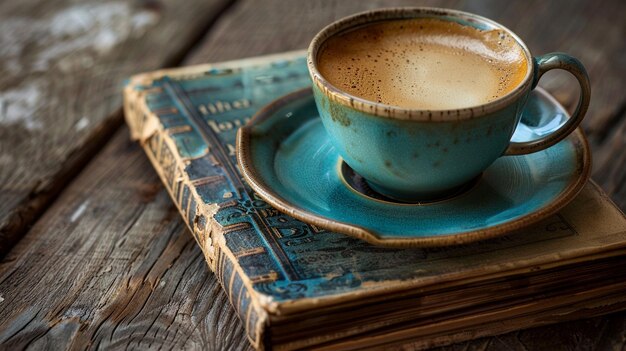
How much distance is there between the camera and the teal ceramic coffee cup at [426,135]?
66cm

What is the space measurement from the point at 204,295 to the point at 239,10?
2.48ft

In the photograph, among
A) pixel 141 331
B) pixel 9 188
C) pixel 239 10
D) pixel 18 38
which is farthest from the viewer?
pixel 239 10

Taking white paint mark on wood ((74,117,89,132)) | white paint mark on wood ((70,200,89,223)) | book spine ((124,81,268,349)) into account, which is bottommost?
white paint mark on wood ((70,200,89,223))

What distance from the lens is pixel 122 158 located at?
0.99 meters

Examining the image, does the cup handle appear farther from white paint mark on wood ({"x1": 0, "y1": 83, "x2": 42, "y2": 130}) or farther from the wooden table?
white paint mark on wood ({"x1": 0, "y1": 83, "x2": 42, "y2": 130})

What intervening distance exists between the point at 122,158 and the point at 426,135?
489mm

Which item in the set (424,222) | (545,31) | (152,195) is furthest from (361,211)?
(545,31)

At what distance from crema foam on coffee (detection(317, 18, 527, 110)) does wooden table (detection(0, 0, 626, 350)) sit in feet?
0.81

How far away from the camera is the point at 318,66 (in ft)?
2.47

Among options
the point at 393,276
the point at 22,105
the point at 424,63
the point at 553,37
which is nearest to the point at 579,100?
the point at 424,63

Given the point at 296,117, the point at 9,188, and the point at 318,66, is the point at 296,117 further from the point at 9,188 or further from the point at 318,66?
the point at 9,188

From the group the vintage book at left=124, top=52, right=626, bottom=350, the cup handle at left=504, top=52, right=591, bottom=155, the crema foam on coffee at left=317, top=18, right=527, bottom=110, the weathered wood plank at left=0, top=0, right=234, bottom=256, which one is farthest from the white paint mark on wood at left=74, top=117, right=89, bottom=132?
the cup handle at left=504, top=52, right=591, bottom=155

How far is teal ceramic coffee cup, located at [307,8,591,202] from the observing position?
66 cm

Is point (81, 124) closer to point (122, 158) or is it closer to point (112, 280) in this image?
point (122, 158)
